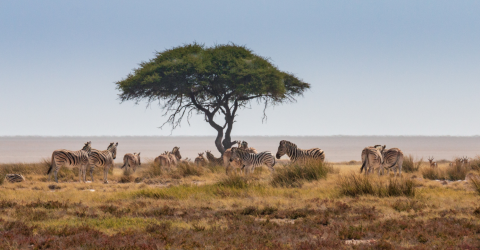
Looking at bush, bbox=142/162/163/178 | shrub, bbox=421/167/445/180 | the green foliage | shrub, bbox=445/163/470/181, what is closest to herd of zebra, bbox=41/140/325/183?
bush, bbox=142/162/163/178

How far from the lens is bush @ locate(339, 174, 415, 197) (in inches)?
562

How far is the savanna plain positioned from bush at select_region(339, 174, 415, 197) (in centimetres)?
3

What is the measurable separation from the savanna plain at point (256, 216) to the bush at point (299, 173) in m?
0.04

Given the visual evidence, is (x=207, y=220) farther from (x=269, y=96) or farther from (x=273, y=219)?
(x=269, y=96)

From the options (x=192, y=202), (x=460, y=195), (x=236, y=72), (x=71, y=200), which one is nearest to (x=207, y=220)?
(x=192, y=202)

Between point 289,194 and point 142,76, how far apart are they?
72.1ft

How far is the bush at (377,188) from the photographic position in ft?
46.9

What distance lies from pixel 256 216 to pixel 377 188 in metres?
5.21

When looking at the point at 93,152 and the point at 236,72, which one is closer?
the point at 93,152

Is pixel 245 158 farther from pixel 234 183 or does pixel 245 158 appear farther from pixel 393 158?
pixel 393 158

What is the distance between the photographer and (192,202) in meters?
13.4

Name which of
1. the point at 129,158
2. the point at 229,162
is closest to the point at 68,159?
the point at 129,158

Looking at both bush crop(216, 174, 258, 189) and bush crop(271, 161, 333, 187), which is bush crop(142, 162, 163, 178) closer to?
bush crop(271, 161, 333, 187)

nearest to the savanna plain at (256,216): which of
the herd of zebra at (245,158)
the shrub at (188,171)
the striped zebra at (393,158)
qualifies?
the herd of zebra at (245,158)
